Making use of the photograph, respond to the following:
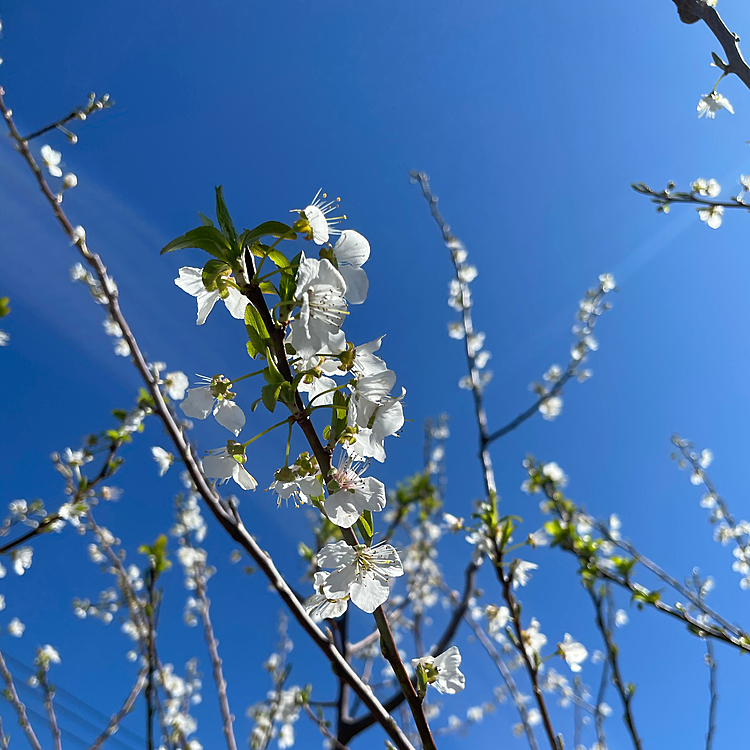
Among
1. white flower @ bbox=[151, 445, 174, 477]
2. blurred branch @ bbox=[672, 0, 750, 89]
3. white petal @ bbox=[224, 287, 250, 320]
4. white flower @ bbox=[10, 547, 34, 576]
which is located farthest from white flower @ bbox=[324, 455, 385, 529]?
white flower @ bbox=[10, 547, 34, 576]

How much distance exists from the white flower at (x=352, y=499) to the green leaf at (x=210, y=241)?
430mm

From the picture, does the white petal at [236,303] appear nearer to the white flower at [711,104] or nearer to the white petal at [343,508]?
the white petal at [343,508]

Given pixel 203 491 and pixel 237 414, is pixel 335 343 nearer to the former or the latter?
pixel 237 414

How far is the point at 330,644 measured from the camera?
34.1 inches

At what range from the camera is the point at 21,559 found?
2.76m

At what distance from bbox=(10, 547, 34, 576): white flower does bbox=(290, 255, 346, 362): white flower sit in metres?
2.90

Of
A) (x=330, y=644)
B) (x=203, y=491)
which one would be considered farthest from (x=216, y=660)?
(x=330, y=644)

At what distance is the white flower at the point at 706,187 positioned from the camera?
2.27 m

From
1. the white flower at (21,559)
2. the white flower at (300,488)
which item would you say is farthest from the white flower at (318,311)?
the white flower at (21,559)

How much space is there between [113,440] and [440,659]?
223 centimetres

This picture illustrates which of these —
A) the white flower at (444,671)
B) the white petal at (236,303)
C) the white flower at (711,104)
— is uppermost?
the white flower at (711,104)

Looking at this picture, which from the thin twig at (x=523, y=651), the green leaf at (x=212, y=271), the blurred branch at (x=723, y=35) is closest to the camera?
the green leaf at (x=212, y=271)

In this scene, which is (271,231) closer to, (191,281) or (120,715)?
(191,281)

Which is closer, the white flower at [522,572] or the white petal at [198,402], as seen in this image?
the white petal at [198,402]
